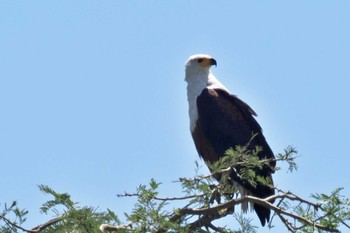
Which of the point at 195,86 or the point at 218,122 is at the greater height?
the point at 195,86

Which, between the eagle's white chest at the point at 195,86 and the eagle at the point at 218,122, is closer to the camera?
the eagle at the point at 218,122

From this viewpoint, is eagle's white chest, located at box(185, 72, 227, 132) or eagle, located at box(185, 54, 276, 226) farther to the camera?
eagle's white chest, located at box(185, 72, 227, 132)

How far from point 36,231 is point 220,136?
3.88 m

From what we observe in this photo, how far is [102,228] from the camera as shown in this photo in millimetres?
4340

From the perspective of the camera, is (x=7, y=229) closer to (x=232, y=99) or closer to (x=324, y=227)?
(x=324, y=227)

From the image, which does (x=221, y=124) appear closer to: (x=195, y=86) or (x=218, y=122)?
(x=218, y=122)

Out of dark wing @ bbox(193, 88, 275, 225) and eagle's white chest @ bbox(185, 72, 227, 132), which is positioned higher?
eagle's white chest @ bbox(185, 72, 227, 132)

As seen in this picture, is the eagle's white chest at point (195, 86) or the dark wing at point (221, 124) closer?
the dark wing at point (221, 124)

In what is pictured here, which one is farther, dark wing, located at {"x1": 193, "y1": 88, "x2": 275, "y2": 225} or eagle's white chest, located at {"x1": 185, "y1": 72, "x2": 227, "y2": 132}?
eagle's white chest, located at {"x1": 185, "y1": 72, "x2": 227, "y2": 132}

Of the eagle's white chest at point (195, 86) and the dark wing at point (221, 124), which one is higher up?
the eagle's white chest at point (195, 86)

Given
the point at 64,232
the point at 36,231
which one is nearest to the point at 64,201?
the point at 64,232

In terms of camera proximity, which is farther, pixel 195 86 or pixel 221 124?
pixel 195 86

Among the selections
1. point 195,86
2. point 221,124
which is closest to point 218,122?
point 221,124

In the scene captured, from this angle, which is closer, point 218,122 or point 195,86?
point 218,122
